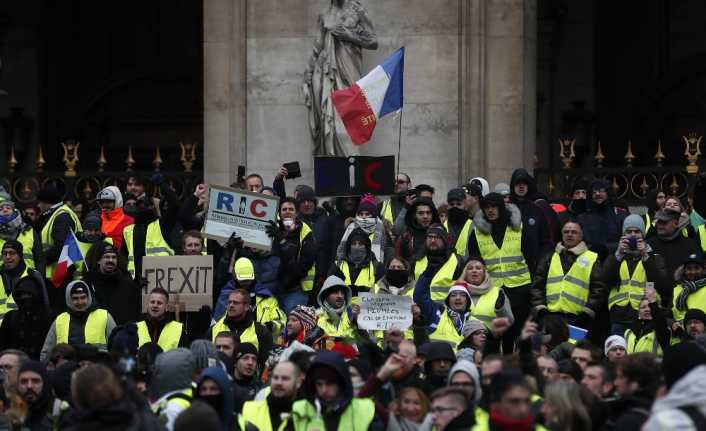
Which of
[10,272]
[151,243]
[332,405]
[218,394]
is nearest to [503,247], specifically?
[151,243]

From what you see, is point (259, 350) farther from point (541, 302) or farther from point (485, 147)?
point (485, 147)

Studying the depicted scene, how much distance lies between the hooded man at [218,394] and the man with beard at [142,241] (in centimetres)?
699

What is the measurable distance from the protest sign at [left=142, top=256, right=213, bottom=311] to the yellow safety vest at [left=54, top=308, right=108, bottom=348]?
98 centimetres

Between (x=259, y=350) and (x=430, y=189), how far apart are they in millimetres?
4567

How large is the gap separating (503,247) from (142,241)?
345 cm

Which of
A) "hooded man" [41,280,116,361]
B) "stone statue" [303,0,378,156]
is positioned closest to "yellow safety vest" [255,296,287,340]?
"hooded man" [41,280,116,361]

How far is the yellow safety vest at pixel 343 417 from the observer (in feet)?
42.0

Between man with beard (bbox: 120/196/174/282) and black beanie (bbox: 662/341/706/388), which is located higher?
man with beard (bbox: 120/196/174/282)

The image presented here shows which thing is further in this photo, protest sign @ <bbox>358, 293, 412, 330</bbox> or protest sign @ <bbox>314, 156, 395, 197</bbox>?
protest sign @ <bbox>314, 156, 395, 197</bbox>

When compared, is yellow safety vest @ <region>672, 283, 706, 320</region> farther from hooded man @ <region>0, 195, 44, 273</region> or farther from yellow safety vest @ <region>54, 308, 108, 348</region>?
hooded man @ <region>0, 195, 44, 273</region>

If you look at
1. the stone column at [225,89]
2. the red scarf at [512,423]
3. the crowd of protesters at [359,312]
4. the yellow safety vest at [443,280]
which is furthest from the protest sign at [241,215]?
the red scarf at [512,423]

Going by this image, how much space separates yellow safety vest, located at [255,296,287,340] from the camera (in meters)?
18.4

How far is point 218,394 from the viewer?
12898 mm

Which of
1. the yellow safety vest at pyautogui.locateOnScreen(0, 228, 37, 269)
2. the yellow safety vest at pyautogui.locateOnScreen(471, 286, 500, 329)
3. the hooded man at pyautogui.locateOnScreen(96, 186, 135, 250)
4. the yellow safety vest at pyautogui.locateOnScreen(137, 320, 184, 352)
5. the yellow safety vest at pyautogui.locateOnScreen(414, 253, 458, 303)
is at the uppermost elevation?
the hooded man at pyautogui.locateOnScreen(96, 186, 135, 250)
